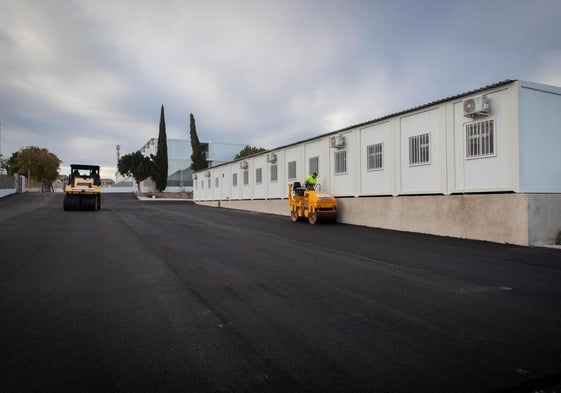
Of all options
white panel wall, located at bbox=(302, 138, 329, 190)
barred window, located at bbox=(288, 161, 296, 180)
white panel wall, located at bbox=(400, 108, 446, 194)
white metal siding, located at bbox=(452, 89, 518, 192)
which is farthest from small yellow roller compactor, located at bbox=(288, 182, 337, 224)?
white metal siding, located at bbox=(452, 89, 518, 192)

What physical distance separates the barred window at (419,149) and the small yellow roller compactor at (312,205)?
4299 mm

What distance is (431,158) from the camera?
15.6 meters

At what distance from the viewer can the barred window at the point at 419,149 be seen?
15.9 metres

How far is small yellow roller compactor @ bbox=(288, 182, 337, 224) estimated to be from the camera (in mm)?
18895

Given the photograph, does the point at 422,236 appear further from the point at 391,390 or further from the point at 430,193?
the point at 391,390

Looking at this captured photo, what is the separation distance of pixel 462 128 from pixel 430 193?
8.96 feet

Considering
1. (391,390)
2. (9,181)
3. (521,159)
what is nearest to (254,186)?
(521,159)

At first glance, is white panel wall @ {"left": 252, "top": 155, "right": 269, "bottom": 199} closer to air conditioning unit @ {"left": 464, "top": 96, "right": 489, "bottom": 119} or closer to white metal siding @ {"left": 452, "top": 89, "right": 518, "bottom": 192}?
white metal siding @ {"left": 452, "top": 89, "right": 518, "bottom": 192}

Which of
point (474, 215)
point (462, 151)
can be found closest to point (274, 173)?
point (462, 151)

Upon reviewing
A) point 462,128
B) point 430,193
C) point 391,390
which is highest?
point 462,128

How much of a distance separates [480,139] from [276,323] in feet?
38.7

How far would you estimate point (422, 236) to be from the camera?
14602 millimetres

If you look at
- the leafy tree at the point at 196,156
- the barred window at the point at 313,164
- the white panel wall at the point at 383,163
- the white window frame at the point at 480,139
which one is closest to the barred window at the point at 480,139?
the white window frame at the point at 480,139

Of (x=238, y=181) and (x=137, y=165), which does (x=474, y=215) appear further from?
(x=137, y=165)
